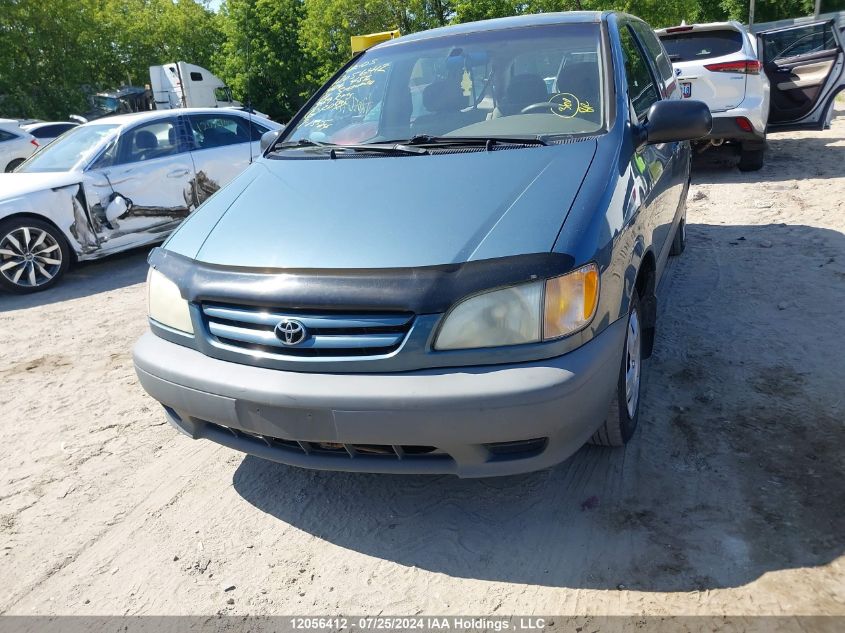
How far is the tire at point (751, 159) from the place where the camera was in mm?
8470

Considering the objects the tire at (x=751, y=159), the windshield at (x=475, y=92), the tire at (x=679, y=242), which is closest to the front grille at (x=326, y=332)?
the windshield at (x=475, y=92)

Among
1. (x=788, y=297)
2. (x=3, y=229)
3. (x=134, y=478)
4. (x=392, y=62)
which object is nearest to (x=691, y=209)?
(x=788, y=297)

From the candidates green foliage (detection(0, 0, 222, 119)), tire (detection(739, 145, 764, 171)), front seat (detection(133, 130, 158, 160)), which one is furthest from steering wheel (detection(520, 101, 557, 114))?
green foliage (detection(0, 0, 222, 119))

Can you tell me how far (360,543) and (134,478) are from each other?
1215mm

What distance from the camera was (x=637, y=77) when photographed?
12.1 ft

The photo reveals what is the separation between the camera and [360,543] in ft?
8.43

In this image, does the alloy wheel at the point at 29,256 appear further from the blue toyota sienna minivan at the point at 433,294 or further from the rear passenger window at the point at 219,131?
the blue toyota sienna minivan at the point at 433,294

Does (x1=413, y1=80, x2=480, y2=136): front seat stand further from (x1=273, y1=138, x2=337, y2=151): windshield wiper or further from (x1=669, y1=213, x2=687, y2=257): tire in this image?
(x1=669, y1=213, x2=687, y2=257): tire

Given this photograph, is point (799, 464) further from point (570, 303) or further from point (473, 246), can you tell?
point (473, 246)

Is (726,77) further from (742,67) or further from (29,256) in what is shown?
(29,256)

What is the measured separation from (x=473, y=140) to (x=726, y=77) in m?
6.03

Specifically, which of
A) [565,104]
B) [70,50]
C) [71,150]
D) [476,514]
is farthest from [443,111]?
[70,50]

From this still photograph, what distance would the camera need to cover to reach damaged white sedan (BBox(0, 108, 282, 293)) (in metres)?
6.38

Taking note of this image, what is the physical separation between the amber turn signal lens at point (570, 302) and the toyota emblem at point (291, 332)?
79 centimetres
